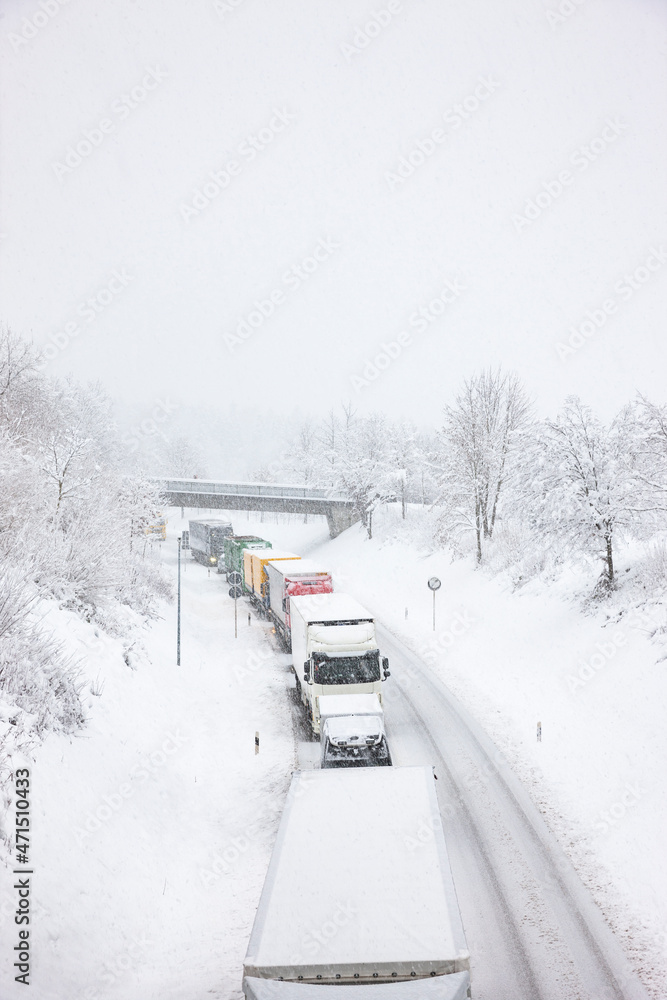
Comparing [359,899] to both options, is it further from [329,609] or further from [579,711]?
[579,711]

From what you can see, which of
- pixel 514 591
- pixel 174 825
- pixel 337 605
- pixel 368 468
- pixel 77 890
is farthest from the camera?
pixel 368 468

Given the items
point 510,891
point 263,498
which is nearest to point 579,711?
point 510,891

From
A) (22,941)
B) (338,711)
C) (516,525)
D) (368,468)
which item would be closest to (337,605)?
(338,711)

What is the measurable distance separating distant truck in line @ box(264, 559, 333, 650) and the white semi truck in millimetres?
6340

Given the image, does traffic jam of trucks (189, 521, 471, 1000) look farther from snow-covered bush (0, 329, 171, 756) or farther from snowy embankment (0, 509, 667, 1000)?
snow-covered bush (0, 329, 171, 756)

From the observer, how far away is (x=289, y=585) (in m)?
24.8

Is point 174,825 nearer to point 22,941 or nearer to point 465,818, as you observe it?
point 22,941

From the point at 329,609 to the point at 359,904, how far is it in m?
11.6

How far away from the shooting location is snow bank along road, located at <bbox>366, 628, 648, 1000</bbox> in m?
8.12

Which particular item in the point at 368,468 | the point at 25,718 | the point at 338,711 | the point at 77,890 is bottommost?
the point at 77,890

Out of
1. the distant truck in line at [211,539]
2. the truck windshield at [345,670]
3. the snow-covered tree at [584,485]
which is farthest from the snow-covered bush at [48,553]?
the snow-covered tree at [584,485]

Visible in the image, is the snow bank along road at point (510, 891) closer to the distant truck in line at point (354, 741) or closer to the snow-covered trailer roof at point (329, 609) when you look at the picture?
the distant truck in line at point (354, 741)

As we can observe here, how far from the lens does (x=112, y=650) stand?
652 inches

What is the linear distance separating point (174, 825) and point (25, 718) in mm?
3881
